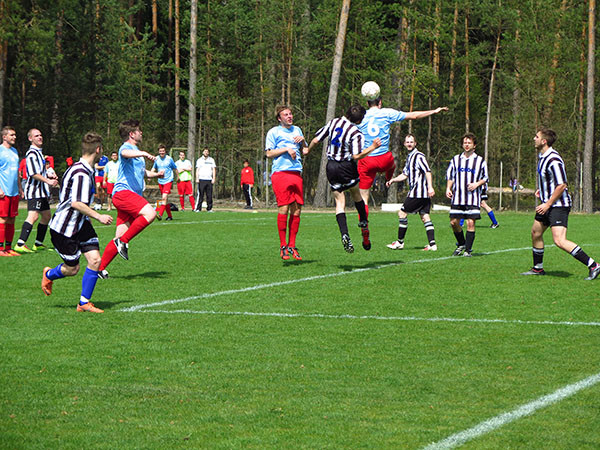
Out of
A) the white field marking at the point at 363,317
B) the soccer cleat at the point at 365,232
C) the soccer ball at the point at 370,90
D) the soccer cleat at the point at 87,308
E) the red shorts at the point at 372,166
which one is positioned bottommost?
the white field marking at the point at 363,317

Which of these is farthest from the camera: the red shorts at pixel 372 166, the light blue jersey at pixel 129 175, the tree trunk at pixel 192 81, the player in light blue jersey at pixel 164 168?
the tree trunk at pixel 192 81

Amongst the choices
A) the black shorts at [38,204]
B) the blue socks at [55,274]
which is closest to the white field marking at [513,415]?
the blue socks at [55,274]

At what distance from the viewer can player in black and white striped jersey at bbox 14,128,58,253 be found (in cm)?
1513

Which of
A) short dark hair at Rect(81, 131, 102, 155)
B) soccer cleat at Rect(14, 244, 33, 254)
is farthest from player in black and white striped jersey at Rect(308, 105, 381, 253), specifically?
soccer cleat at Rect(14, 244, 33, 254)

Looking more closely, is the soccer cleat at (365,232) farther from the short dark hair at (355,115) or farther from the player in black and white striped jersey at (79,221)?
the player in black and white striped jersey at (79,221)

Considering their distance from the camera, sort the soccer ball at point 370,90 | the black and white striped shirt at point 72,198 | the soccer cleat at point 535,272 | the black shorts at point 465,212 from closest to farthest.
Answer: the black and white striped shirt at point 72,198, the soccer cleat at point 535,272, the soccer ball at point 370,90, the black shorts at point 465,212

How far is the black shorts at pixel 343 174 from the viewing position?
12641 millimetres

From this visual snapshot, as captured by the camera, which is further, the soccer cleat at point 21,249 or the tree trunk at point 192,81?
the tree trunk at point 192,81

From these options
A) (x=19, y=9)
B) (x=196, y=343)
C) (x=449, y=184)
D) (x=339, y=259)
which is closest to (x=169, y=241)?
(x=339, y=259)

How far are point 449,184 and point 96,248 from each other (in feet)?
25.5

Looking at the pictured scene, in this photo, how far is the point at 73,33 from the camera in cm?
5181

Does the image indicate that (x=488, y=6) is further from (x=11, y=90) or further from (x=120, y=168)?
(x=120, y=168)

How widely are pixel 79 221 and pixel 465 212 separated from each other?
7.59 metres

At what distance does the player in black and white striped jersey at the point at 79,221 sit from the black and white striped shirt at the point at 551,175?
588cm
